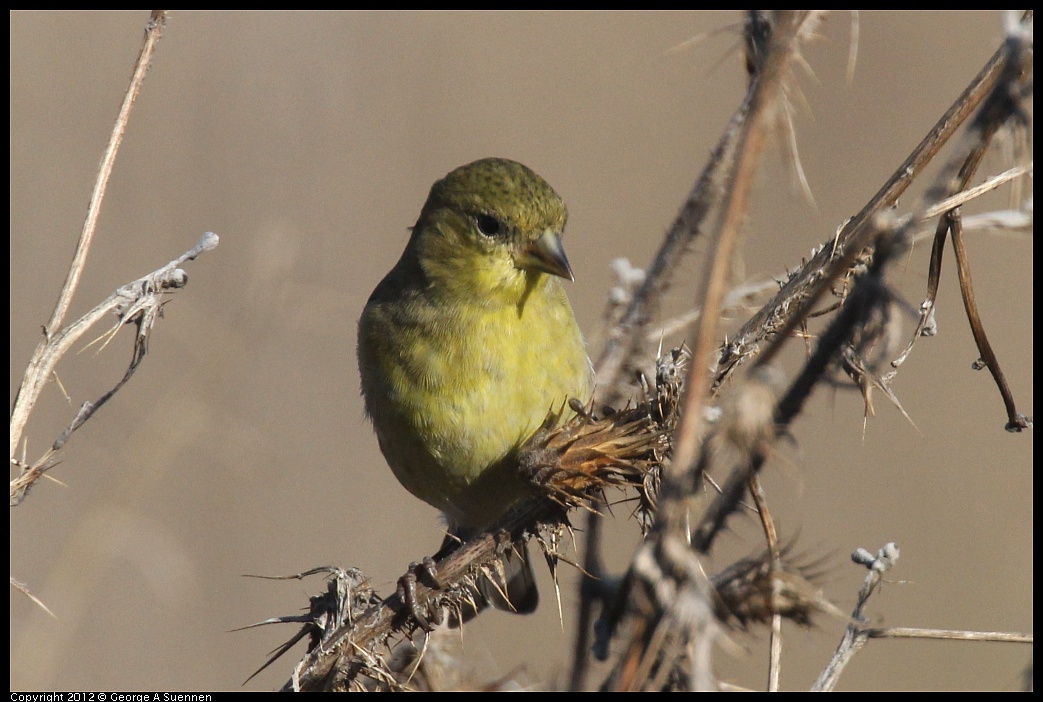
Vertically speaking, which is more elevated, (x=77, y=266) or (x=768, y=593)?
(x=77, y=266)

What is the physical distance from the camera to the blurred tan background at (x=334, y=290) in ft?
16.4

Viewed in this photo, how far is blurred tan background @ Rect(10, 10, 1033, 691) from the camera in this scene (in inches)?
196

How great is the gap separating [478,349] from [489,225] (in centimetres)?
42

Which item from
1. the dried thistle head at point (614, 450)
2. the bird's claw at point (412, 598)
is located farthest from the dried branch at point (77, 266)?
the dried thistle head at point (614, 450)

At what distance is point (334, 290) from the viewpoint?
4.60m

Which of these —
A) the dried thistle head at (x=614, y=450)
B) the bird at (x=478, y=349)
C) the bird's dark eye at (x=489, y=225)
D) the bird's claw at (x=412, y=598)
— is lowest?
the bird's claw at (x=412, y=598)

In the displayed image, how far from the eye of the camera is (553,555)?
2.19 m

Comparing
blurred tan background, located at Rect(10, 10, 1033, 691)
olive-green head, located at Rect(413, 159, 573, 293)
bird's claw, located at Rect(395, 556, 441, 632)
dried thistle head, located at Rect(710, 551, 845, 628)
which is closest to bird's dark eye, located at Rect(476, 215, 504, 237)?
olive-green head, located at Rect(413, 159, 573, 293)

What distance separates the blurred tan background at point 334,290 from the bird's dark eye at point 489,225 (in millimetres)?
1438

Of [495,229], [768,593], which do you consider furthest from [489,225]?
[768,593]

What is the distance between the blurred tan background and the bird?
1265mm

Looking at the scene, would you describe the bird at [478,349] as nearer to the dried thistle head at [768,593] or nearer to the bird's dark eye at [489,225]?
the bird's dark eye at [489,225]

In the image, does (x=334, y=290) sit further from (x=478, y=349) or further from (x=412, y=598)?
(x=412, y=598)
